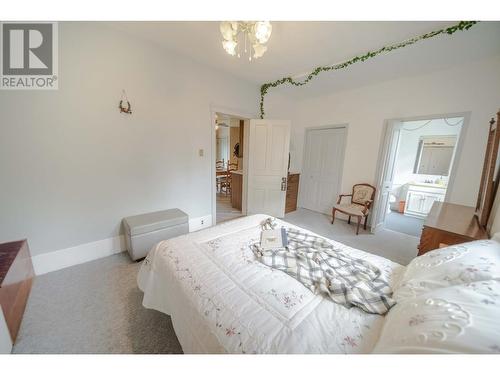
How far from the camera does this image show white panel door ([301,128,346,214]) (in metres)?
3.73

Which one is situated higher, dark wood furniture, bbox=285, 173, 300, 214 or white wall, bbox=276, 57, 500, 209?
white wall, bbox=276, 57, 500, 209

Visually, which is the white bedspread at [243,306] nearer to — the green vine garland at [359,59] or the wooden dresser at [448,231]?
the wooden dresser at [448,231]

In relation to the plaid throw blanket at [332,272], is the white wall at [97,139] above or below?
above

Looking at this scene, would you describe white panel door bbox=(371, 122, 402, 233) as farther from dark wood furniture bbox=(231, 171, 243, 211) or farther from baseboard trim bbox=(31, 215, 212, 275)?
baseboard trim bbox=(31, 215, 212, 275)

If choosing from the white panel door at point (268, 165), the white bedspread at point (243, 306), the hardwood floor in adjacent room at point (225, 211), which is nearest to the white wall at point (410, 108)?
the white panel door at point (268, 165)

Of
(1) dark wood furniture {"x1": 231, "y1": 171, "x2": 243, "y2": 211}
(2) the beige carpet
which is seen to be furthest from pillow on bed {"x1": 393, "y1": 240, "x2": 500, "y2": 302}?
(1) dark wood furniture {"x1": 231, "y1": 171, "x2": 243, "y2": 211}

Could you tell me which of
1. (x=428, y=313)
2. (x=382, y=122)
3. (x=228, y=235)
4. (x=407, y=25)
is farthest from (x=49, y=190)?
(x=382, y=122)

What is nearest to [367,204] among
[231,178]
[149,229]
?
[231,178]

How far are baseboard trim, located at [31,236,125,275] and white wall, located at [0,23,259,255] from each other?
0.07 meters

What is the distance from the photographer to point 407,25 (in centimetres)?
175

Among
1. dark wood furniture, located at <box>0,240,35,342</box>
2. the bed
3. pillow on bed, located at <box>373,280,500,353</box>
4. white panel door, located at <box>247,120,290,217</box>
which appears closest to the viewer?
pillow on bed, located at <box>373,280,500,353</box>

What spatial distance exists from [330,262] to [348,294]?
0.28m

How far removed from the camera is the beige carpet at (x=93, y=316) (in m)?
1.20

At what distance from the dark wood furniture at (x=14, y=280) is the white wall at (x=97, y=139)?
0.87ft
